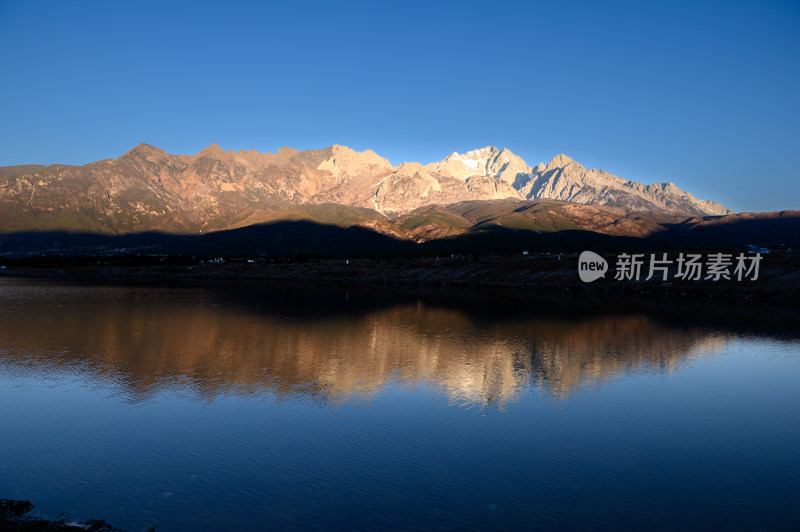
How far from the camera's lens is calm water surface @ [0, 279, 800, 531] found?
1805cm

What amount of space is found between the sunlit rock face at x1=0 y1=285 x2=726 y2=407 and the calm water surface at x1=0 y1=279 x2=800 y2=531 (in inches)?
14.3

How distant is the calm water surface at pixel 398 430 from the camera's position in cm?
1805

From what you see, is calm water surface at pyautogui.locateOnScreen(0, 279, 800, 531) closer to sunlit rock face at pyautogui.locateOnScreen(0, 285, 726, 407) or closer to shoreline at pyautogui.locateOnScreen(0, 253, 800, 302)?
sunlit rock face at pyautogui.locateOnScreen(0, 285, 726, 407)

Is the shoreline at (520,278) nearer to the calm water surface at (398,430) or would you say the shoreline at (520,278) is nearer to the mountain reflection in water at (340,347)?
the mountain reflection in water at (340,347)

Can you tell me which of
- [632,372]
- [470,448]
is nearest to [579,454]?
[470,448]

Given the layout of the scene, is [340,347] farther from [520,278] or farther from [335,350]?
[520,278]

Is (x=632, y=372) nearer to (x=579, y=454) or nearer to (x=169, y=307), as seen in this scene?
(x=579, y=454)

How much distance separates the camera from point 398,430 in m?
26.3

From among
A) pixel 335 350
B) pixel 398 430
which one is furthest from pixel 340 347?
pixel 398 430

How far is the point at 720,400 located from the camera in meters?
33.8

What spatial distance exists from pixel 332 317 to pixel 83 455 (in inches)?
2104

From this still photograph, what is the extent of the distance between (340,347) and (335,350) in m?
1.71

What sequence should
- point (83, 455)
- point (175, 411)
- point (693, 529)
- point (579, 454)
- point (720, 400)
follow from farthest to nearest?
point (720, 400) → point (175, 411) → point (579, 454) → point (83, 455) → point (693, 529)

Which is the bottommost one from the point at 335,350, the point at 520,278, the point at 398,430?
the point at 335,350
